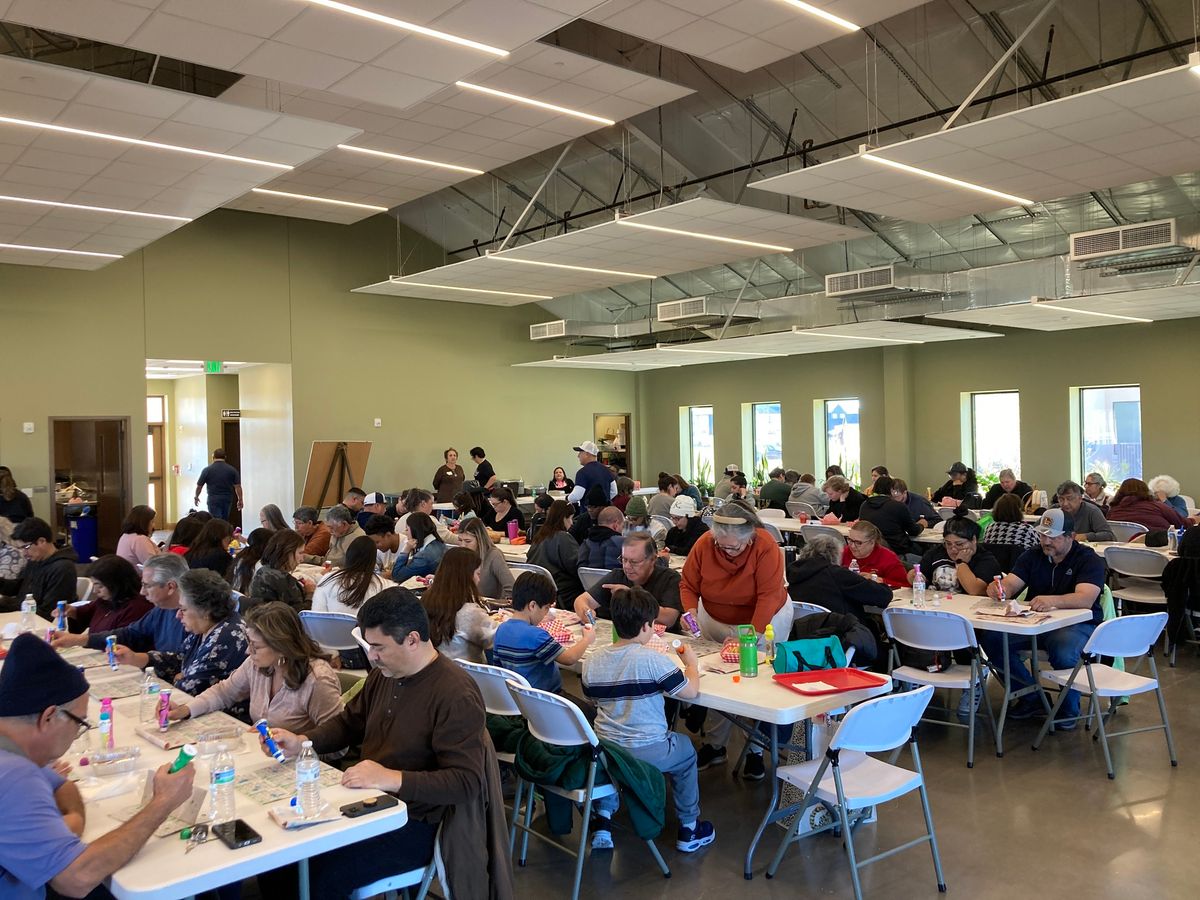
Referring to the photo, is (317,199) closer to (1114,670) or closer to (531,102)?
(531,102)

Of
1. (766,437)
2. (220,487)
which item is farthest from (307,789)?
(766,437)

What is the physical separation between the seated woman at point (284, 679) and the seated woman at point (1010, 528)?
14.7ft

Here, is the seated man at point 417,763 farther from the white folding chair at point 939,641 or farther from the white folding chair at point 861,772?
the white folding chair at point 939,641

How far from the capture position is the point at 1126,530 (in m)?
8.35

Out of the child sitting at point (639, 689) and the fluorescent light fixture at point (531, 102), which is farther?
the fluorescent light fixture at point (531, 102)

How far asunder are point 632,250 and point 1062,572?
5832mm

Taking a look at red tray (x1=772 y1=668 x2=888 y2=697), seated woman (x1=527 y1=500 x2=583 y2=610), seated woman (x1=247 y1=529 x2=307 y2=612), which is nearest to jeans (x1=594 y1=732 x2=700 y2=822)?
red tray (x1=772 y1=668 x2=888 y2=697)

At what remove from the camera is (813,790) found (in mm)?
3408

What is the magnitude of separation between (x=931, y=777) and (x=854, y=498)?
18.8 feet

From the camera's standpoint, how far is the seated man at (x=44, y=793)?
80.0 inches

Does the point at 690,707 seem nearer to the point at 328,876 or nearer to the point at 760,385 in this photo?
the point at 328,876

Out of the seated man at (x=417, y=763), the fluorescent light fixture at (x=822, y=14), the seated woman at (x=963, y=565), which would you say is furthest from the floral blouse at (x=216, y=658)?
the fluorescent light fixture at (x=822, y=14)

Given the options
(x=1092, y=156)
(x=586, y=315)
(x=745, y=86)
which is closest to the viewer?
(x=1092, y=156)

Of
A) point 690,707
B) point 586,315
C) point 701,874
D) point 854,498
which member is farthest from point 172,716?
point 586,315
